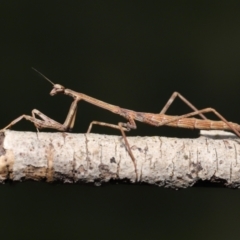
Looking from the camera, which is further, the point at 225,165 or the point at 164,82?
the point at 164,82

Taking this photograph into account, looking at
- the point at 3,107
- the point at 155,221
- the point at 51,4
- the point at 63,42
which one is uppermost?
the point at 51,4

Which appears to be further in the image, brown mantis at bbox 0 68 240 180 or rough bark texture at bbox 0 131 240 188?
brown mantis at bbox 0 68 240 180

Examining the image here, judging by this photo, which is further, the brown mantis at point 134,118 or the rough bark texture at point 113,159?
the brown mantis at point 134,118

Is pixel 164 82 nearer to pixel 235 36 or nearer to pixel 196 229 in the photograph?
pixel 235 36

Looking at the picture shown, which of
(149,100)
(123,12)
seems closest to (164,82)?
(149,100)

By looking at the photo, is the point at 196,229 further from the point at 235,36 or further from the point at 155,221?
the point at 235,36

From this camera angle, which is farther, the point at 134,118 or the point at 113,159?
the point at 134,118

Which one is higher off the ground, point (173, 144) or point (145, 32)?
point (145, 32)
